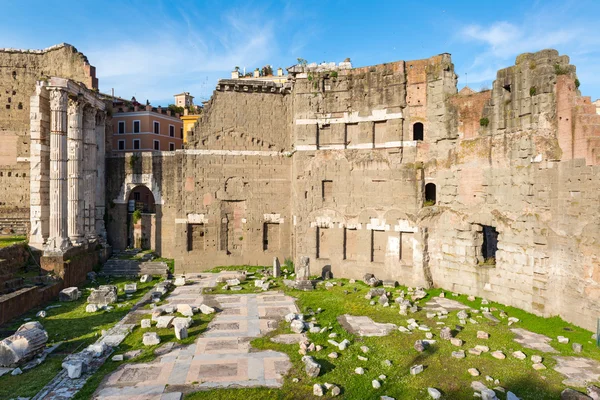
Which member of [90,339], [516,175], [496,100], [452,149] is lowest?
[90,339]

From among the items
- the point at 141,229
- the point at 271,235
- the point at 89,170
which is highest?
the point at 89,170

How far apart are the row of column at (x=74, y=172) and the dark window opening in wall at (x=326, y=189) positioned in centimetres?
1291

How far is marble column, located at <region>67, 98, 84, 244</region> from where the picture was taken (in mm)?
20500

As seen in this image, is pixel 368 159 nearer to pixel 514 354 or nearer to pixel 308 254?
pixel 308 254

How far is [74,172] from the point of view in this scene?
2070cm

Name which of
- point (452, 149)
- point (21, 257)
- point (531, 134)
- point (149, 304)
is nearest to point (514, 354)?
point (531, 134)

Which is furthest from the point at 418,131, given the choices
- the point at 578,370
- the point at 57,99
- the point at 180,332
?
the point at 57,99

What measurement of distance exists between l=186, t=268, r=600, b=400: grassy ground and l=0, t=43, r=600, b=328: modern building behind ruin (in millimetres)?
1891

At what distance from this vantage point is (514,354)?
10211mm

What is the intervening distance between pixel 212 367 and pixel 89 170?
55.9 ft

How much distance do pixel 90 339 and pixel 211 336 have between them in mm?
3657

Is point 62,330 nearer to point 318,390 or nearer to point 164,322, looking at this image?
point 164,322

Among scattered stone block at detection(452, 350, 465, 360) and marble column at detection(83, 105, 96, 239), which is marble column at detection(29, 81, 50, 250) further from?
scattered stone block at detection(452, 350, 465, 360)

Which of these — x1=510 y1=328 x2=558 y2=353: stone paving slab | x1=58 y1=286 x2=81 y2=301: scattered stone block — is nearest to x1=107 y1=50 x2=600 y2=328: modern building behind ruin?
x1=510 y1=328 x2=558 y2=353: stone paving slab
